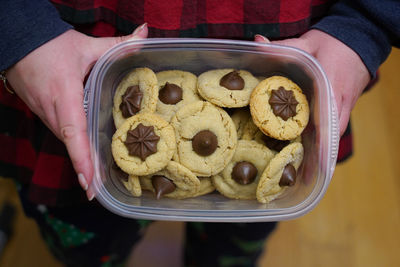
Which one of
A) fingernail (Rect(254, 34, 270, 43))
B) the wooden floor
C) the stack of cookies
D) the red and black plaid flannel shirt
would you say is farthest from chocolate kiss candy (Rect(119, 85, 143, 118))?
the wooden floor

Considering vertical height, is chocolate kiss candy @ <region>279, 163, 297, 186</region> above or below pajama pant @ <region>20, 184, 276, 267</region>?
above

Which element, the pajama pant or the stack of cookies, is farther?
the pajama pant

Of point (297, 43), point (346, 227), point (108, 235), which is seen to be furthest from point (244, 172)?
point (346, 227)

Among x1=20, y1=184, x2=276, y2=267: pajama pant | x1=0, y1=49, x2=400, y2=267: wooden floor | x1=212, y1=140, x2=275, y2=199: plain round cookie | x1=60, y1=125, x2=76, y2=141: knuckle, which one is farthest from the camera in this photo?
x1=0, y1=49, x2=400, y2=267: wooden floor

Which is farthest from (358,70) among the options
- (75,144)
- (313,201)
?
(75,144)

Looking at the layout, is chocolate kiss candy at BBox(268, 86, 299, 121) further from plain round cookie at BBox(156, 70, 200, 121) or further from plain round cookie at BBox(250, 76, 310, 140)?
plain round cookie at BBox(156, 70, 200, 121)

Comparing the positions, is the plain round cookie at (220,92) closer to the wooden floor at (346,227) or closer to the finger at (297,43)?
the finger at (297,43)

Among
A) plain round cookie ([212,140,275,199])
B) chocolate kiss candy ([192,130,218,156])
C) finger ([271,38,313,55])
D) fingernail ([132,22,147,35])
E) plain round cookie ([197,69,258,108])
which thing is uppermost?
fingernail ([132,22,147,35])

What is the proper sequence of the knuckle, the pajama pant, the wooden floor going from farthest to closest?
the wooden floor, the pajama pant, the knuckle
